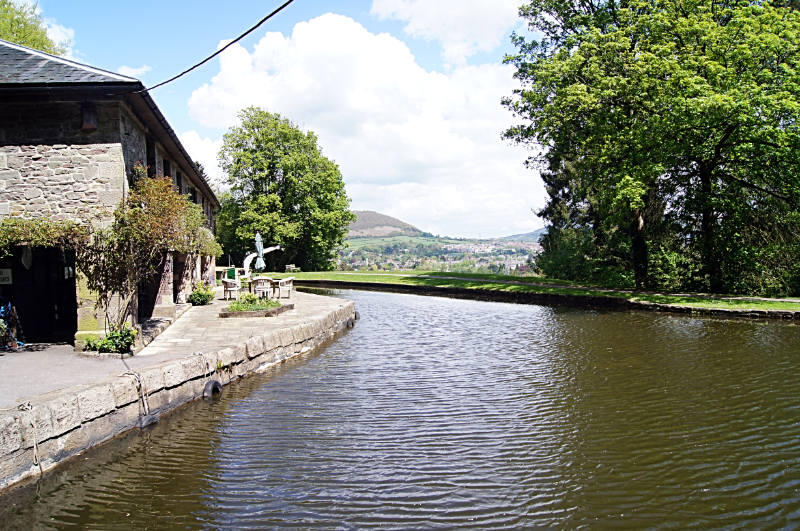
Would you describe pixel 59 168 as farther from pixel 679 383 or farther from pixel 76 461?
pixel 679 383

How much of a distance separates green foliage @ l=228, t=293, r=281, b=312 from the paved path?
23.7 inches

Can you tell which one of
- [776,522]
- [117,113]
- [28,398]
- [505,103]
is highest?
[505,103]

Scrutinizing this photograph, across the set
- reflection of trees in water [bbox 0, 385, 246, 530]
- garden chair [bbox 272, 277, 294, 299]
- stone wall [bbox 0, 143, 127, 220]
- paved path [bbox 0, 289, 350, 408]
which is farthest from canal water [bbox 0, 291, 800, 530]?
garden chair [bbox 272, 277, 294, 299]

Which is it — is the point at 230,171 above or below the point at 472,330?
above

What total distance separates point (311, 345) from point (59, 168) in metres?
6.30

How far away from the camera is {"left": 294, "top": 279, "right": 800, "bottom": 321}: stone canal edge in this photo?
15898 millimetres

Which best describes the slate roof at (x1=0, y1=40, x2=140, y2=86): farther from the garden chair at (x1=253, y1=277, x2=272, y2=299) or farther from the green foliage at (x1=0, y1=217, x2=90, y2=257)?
the garden chair at (x1=253, y1=277, x2=272, y2=299)

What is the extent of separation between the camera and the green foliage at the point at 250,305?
14.4m

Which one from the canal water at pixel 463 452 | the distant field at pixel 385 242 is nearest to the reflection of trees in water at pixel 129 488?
the canal water at pixel 463 452

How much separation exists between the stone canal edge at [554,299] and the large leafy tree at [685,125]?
11.4 ft

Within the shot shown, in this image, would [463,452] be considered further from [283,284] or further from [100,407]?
[283,284]

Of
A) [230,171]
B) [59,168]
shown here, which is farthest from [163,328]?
[230,171]

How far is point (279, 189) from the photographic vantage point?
145 ft

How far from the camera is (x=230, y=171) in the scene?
141 ft
